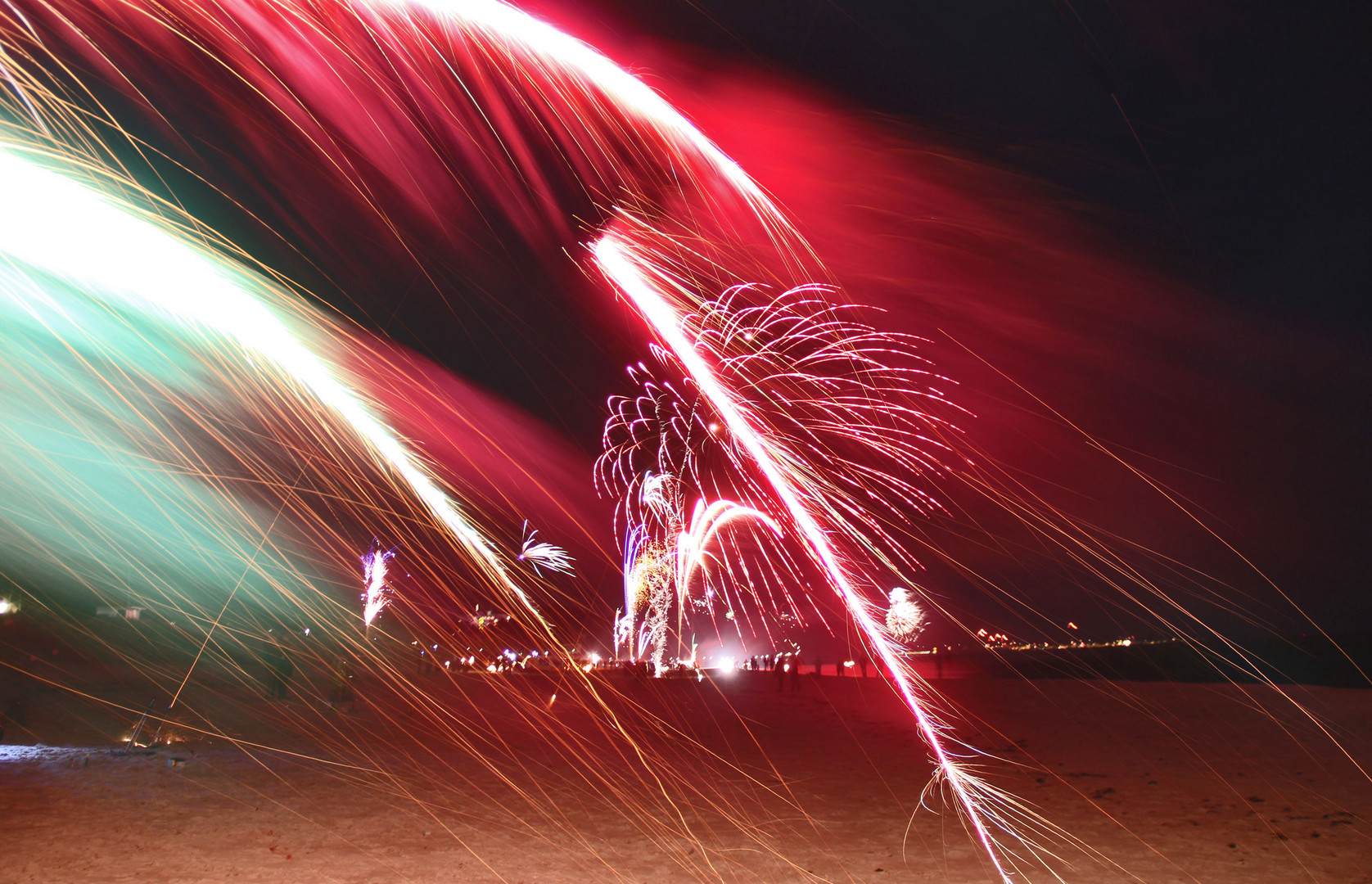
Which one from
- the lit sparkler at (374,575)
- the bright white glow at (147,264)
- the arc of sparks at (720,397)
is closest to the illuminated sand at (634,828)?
the arc of sparks at (720,397)

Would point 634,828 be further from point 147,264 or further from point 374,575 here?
point 374,575

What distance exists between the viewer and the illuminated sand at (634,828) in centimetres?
598

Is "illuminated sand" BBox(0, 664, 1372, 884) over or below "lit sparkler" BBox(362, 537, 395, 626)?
below

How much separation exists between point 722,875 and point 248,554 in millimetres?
31640

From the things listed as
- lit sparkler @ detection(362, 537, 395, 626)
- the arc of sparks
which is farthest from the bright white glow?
lit sparkler @ detection(362, 537, 395, 626)

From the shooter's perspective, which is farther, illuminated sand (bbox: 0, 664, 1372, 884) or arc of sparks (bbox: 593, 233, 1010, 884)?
arc of sparks (bbox: 593, 233, 1010, 884)

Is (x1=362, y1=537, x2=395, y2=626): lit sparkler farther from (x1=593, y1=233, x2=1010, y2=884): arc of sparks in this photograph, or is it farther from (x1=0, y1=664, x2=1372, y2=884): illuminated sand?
(x1=593, y1=233, x2=1010, y2=884): arc of sparks

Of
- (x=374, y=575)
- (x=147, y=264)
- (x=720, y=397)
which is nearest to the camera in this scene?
(x=147, y=264)

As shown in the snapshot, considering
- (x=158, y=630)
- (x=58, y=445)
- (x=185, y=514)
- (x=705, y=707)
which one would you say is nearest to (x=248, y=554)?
(x=185, y=514)

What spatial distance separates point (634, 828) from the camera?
7.34 meters

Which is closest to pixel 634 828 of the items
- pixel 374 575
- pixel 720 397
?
pixel 720 397

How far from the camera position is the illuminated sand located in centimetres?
598

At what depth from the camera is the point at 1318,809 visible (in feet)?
27.7

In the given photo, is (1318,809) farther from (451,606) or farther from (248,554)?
(451,606)
